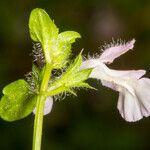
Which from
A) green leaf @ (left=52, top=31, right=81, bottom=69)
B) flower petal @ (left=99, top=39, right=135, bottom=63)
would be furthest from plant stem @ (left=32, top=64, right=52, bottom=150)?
flower petal @ (left=99, top=39, right=135, bottom=63)

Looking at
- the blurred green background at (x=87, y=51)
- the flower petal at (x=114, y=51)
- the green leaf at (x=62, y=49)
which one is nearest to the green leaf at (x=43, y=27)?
the green leaf at (x=62, y=49)

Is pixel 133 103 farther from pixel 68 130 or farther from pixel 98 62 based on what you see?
pixel 68 130

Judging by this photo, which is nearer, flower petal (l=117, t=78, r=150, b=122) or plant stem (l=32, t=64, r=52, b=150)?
plant stem (l=32, t=64, r=52, b=150)

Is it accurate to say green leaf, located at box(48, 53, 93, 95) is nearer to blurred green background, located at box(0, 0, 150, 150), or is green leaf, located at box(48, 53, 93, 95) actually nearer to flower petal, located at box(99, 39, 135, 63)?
flower petal, located at box(99, 39, 135, 63)

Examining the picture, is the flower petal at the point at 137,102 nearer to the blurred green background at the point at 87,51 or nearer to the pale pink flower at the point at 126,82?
the pale pink flower at the point at 126,82

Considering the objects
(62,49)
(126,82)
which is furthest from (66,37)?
(126,82)

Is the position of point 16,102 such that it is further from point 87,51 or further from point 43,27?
point 87,51

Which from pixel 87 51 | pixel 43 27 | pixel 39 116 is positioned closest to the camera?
pixel 39 116
